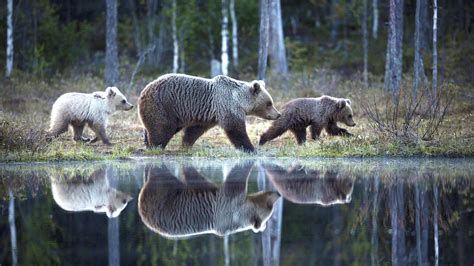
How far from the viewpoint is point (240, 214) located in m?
8.30

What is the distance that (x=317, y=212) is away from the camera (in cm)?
840

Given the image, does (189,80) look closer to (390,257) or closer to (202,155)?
(202,155)

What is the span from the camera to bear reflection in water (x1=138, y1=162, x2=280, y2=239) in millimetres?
7730

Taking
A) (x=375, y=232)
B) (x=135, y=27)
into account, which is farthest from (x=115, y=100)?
(x=135, y=27)

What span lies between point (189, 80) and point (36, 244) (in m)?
7.68

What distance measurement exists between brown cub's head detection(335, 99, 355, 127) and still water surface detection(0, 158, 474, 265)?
3.51m

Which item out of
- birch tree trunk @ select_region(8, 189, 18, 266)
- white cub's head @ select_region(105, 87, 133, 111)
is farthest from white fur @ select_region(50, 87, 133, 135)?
birch tree trunk @ select_region(8, 189, 18, 266)

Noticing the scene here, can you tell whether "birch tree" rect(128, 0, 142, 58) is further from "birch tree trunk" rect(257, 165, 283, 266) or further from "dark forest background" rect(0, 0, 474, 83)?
"birch tree trunk" rect(257, 165, 283, 266)

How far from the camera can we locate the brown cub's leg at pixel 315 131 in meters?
15.6

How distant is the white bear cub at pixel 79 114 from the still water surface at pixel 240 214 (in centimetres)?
347

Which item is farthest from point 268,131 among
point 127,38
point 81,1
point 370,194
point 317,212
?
point 81,1

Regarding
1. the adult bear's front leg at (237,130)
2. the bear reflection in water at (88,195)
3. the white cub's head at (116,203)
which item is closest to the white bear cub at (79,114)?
the adult bear's front leg at (237,130)

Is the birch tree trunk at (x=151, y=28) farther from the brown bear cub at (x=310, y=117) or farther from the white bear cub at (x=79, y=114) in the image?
the brown bear cub at (x=310, y=117)

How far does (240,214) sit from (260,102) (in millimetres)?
6713
